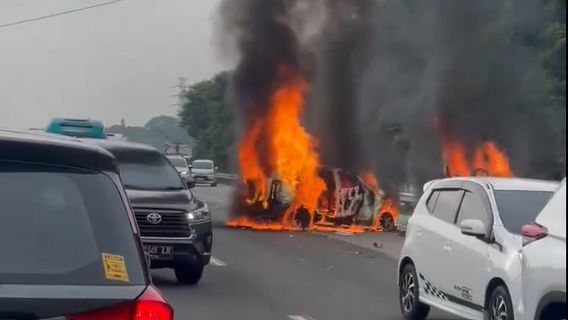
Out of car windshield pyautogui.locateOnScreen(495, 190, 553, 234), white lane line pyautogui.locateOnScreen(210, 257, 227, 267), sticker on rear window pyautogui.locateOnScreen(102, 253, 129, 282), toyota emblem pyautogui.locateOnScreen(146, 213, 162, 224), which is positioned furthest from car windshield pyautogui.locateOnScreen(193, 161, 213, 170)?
sticker on rear window pyautogui.locateOnScreen(102, 253, 129, 282)

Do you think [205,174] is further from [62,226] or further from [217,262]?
[62,226]

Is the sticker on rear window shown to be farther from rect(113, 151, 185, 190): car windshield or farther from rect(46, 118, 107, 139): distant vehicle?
rect(46, 118, 107, 139): distant vehicle

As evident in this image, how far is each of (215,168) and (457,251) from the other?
5200 centimetres

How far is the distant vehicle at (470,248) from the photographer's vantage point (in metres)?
9.94

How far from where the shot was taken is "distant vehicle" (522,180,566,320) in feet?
25.6

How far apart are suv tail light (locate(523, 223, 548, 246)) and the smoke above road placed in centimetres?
2466

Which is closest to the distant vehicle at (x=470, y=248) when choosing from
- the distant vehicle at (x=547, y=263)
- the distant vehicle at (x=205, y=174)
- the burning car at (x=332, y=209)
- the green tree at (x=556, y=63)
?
the distant vehicle at (x=547, y=263)

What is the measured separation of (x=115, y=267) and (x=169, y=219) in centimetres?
1059

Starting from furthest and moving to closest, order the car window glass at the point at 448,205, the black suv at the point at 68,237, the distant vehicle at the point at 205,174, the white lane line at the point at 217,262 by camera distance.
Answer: the distant vehicle at the point at 205,174
the white lane line at the point at 217,262
the car window glass at the point at 448,205
the black suv at the point at 68,237

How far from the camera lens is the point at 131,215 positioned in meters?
4.99

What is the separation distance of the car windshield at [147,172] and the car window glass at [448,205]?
484 cm

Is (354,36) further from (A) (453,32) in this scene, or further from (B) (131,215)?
(B) (131,215)

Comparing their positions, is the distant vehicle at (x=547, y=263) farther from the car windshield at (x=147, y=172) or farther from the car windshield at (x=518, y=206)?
the car windshield at (x=147, y=172)

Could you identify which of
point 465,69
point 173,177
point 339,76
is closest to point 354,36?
point 339,76
